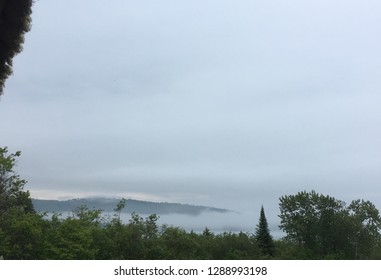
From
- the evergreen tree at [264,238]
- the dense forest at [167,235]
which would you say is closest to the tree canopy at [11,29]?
the dense forest at [167,235]

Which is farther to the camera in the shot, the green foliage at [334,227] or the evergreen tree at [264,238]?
the evergreen tree at [264,238]

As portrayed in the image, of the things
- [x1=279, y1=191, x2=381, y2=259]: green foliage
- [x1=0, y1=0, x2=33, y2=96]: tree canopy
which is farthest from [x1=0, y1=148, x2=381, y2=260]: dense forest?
[x1=0, y1=0, x2=33, y2=96]: tree canopy

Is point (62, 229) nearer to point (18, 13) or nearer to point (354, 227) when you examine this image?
point (354, 227)

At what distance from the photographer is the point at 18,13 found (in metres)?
2.74

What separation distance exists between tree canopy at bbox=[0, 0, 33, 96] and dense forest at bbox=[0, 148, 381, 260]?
958cm

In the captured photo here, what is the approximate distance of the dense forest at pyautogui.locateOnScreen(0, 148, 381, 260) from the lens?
11742 millimetres

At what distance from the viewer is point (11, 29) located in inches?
109

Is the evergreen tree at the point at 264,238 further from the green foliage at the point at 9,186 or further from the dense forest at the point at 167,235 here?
the green foliage at the point at 9,186

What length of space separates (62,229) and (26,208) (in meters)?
2.48

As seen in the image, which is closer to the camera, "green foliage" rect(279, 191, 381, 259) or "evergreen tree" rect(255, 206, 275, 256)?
"green foliage" rect(279, 191, 381, 259)

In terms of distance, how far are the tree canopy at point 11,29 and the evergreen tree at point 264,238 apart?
17.1 metres

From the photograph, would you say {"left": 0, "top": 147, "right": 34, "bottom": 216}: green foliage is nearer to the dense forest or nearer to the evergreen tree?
the dense forest

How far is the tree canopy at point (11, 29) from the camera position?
272 centimetres
